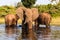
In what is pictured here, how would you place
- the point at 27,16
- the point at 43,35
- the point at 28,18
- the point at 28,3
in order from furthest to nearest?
the point at 28,3 < the point at 27,16 < the point at 28,18 < the point at 43,35

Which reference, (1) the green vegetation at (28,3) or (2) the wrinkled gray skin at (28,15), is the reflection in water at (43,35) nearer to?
(2) the wrinkled gray skin at (28,15)

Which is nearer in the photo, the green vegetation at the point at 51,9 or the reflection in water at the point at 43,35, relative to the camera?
the reflection in water at the point at 43,35

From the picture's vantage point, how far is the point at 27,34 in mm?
28312

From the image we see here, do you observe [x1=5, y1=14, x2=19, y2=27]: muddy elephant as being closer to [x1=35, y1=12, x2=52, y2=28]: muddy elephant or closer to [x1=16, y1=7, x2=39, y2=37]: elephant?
[x1=35, y1=12, x2=52, y2=28]: muddy elephant

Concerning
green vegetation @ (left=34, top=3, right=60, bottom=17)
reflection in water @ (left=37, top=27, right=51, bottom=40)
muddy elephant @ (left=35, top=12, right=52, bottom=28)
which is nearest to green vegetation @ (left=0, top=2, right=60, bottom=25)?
green vegetation @ (left=34, top=3, right=60, bottom=17)

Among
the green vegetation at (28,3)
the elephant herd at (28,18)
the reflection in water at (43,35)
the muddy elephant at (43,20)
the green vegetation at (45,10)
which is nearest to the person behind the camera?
the reflection in water at (43,35)

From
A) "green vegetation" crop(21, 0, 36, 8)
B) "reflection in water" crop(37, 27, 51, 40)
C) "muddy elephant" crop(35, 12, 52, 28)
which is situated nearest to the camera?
"reflection in water" crop(37, 27, 51, 40)

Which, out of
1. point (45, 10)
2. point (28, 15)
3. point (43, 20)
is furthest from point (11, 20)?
point (45, 10)

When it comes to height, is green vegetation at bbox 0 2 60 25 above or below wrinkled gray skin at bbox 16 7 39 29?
below

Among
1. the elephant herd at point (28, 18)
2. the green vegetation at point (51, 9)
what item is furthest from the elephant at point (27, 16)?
the green vegetation at point (51, 9)

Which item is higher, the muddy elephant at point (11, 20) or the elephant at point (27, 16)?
the elephant at point (27, 16)

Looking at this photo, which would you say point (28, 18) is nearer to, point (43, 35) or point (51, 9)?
point (43, 35)

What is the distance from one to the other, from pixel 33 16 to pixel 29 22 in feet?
5.36

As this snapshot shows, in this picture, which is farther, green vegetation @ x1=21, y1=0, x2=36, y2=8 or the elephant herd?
green vegetation @ x1=21, y1=0, x2=36, y2=8
